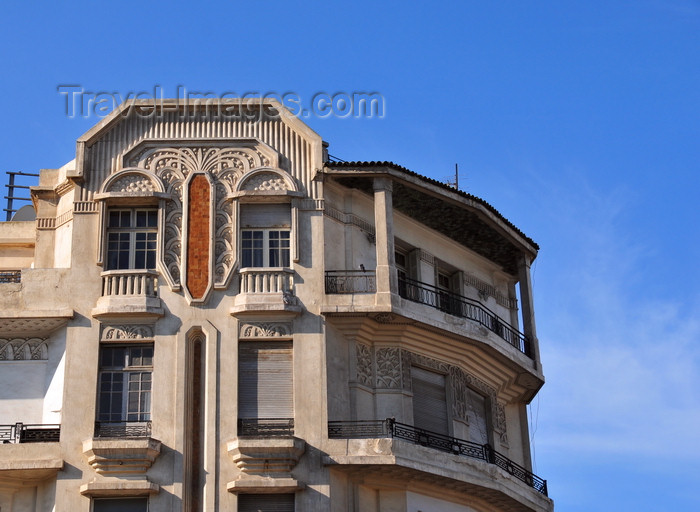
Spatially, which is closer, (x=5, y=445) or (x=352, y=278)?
(x=5, y=445)

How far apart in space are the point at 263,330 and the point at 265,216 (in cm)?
331

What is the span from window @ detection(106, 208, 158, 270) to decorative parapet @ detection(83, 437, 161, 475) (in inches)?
190

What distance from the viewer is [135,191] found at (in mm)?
36562

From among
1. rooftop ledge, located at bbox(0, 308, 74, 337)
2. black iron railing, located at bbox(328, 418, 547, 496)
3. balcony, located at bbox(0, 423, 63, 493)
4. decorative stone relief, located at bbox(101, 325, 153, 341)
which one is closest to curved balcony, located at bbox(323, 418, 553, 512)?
black iron railing, located at bbox(328, 418, 547, 496)

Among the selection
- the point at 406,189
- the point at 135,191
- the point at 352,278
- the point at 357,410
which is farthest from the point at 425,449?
the point at 135,191

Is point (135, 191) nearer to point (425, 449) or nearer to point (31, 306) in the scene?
point (31, 306)

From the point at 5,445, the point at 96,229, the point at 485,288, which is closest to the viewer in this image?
the point at 5,445

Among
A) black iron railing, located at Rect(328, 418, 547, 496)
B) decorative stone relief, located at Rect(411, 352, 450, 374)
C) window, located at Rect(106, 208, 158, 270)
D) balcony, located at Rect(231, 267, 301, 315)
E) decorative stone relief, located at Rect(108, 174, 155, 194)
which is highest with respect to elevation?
decorative stone relief, located at Rect(108, 174, 155, 194)

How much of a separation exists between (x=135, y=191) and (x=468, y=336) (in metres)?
9.47

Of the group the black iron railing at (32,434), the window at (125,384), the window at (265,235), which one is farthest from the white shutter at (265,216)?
the black iron railing at (32,434)

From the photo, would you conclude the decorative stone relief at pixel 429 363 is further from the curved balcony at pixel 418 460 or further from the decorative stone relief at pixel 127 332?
the decorative stone relief at pixel 127 332

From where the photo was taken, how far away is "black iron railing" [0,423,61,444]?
3419 centimetres

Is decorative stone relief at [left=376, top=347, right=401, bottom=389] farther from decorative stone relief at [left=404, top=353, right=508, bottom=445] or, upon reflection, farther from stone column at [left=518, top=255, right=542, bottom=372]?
stone column at [left=518, top=255, right=542, bottom=372]

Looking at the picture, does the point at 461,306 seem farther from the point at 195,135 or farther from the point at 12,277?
the point at 12,277
